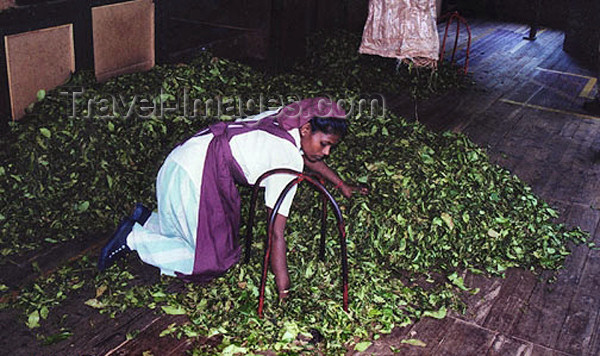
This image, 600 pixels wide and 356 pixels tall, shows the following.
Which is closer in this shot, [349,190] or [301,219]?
[349,190]

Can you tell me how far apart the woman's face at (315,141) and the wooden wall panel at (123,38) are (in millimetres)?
3107

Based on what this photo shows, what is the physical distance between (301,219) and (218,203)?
876 mm

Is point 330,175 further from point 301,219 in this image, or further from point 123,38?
point 123,38

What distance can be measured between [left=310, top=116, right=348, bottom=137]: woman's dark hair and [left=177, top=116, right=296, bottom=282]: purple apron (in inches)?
11.0

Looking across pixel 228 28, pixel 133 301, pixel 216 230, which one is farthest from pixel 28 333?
pixel 228 28

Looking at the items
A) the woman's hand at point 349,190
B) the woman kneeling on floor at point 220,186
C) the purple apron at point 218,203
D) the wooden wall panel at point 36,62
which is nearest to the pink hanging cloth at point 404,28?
the woman's hand at point 349,190

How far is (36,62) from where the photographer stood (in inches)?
217

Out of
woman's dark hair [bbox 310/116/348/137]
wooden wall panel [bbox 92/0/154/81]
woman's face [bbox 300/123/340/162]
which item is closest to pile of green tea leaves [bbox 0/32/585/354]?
wooden wall panel [bbox 92/0/154/81]

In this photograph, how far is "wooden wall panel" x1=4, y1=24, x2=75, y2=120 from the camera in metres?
5.32

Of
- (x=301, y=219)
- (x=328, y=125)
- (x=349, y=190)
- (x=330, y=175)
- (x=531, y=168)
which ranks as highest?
(x=328, y=125)

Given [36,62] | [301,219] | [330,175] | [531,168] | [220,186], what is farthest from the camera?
[531,168]

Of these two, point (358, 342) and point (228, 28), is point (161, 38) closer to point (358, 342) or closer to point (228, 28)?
point (228, 28)

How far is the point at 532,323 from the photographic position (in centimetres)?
421

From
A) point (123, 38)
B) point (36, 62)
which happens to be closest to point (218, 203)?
point (36, 62)
